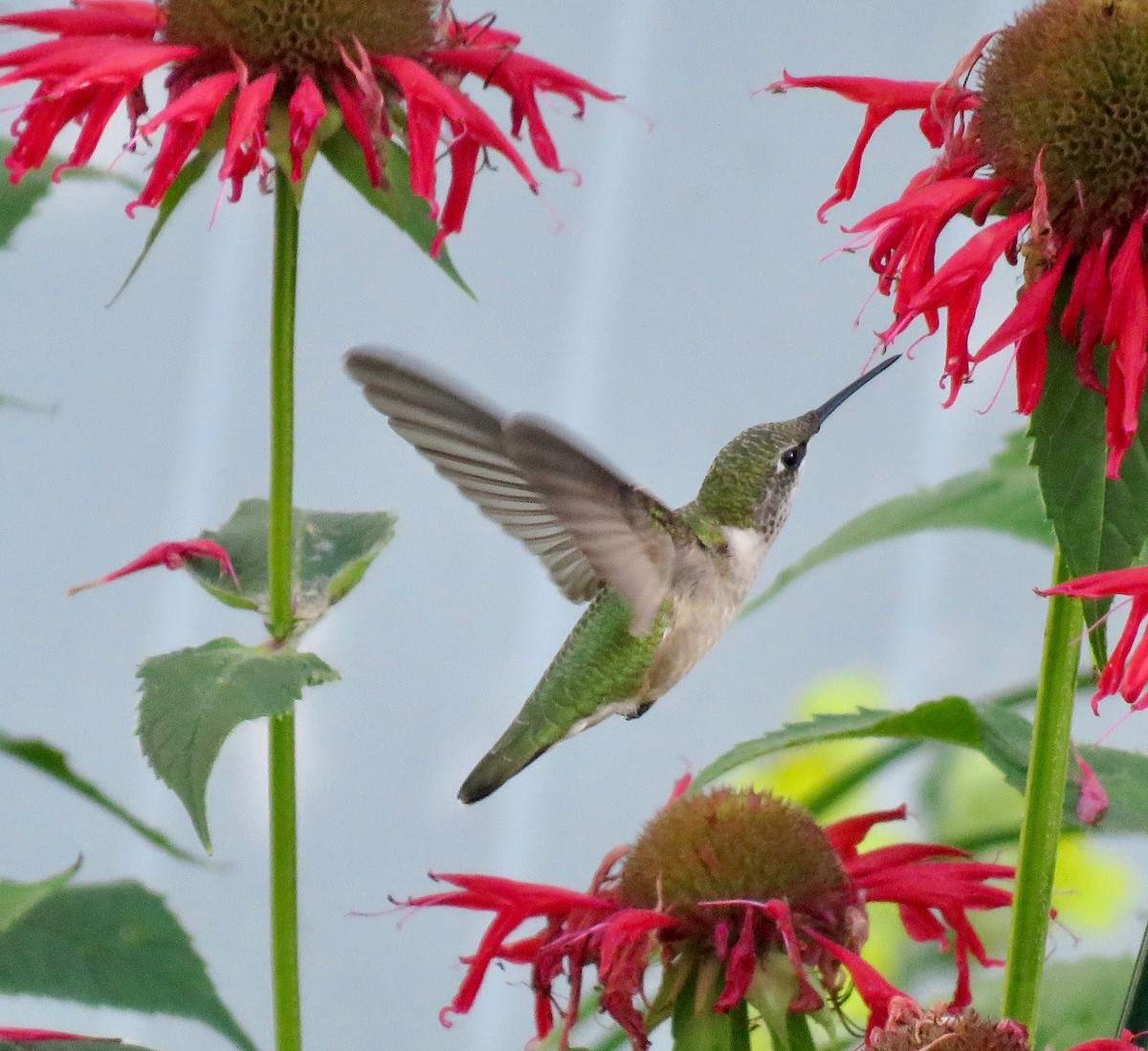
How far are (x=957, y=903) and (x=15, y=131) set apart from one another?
0.40 meters

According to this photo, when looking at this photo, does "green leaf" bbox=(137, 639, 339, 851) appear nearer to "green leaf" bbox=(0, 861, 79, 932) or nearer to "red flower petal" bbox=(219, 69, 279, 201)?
"green leaf" bbox=(0, 861, 79, 932)

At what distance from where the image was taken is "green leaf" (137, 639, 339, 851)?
411mm

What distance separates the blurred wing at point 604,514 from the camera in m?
0.51

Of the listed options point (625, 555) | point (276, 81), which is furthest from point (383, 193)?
point (625, 555)

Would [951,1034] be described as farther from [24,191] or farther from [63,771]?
[24,191]

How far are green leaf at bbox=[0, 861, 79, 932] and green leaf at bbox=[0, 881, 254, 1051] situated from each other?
0.09m

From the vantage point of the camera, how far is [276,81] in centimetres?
53

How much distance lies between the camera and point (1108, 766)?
1.65 ft

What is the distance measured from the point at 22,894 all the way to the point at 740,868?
191 mm

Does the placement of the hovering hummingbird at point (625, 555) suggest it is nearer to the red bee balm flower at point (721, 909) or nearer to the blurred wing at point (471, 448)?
the blurred wing at point (471, 448)

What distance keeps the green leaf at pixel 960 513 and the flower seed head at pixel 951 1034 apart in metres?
0.26

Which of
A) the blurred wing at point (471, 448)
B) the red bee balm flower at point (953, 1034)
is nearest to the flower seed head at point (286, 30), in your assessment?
the blurred wing at point (471, 448)

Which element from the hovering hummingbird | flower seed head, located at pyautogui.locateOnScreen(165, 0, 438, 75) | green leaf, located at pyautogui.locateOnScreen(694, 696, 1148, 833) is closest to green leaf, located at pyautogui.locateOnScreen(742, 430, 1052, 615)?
the hovering hummingbird

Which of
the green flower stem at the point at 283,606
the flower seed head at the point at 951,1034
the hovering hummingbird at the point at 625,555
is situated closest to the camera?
the flower seed head at the point at 951,1034
